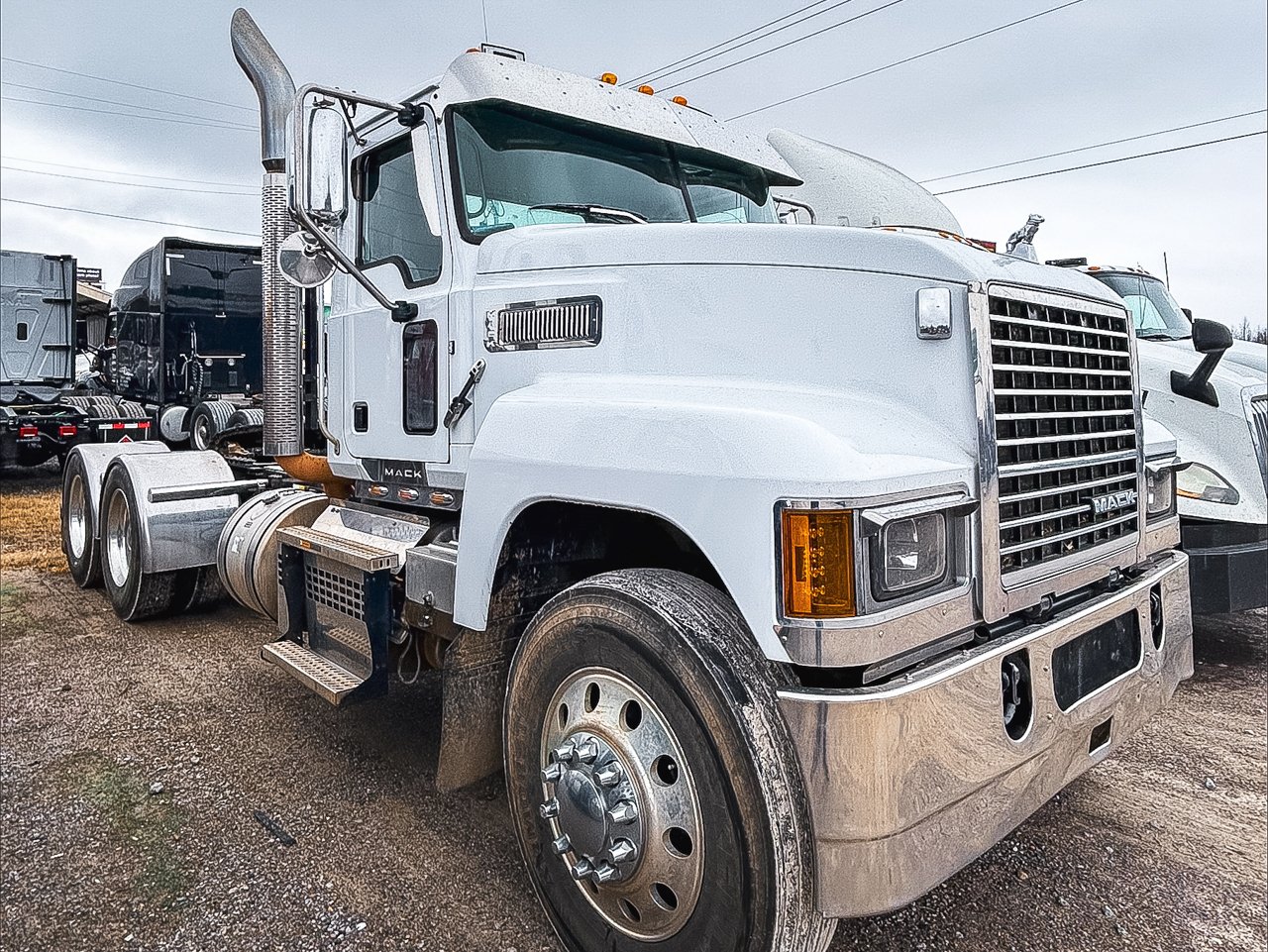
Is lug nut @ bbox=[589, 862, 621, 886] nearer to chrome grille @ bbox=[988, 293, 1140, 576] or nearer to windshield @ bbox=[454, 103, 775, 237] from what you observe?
chrome grille @ bbox=[988, 293, 1140, 576]

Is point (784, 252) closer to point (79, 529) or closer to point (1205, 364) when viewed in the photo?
point (1205, 364)

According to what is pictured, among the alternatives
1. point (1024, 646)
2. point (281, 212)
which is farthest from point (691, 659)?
point (281, 212)

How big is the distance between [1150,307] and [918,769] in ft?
19.9

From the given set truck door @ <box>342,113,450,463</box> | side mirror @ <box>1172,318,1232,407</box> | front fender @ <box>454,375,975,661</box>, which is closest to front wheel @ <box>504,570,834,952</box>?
front fender @ <box>454,375,975,661</box>

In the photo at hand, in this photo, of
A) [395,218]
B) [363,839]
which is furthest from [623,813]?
[395,218]

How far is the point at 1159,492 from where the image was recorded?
340 centimetres

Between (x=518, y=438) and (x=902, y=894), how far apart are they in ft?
5.26

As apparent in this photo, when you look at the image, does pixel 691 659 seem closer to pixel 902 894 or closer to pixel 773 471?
pixel 773 471

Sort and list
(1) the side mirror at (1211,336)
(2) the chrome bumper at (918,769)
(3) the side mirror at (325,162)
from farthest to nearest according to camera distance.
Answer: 1. (1) the side mirror at (1211,336)
2. (3) the side mirror at (325,162)
3. (2) the chrome bumper at (918,769)

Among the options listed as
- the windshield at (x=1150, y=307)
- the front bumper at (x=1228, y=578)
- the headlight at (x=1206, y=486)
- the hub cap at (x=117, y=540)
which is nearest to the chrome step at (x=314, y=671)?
the hub cap at (x=117, y=540)

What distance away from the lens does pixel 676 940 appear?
2342 millimetres

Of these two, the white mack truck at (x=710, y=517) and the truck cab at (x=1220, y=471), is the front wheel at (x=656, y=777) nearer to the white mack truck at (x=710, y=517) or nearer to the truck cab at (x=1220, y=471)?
the white mack truck at (x=710, y=517)

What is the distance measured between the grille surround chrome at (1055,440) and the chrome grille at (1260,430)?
96.4 inches

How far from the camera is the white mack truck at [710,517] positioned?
2.10 meters
